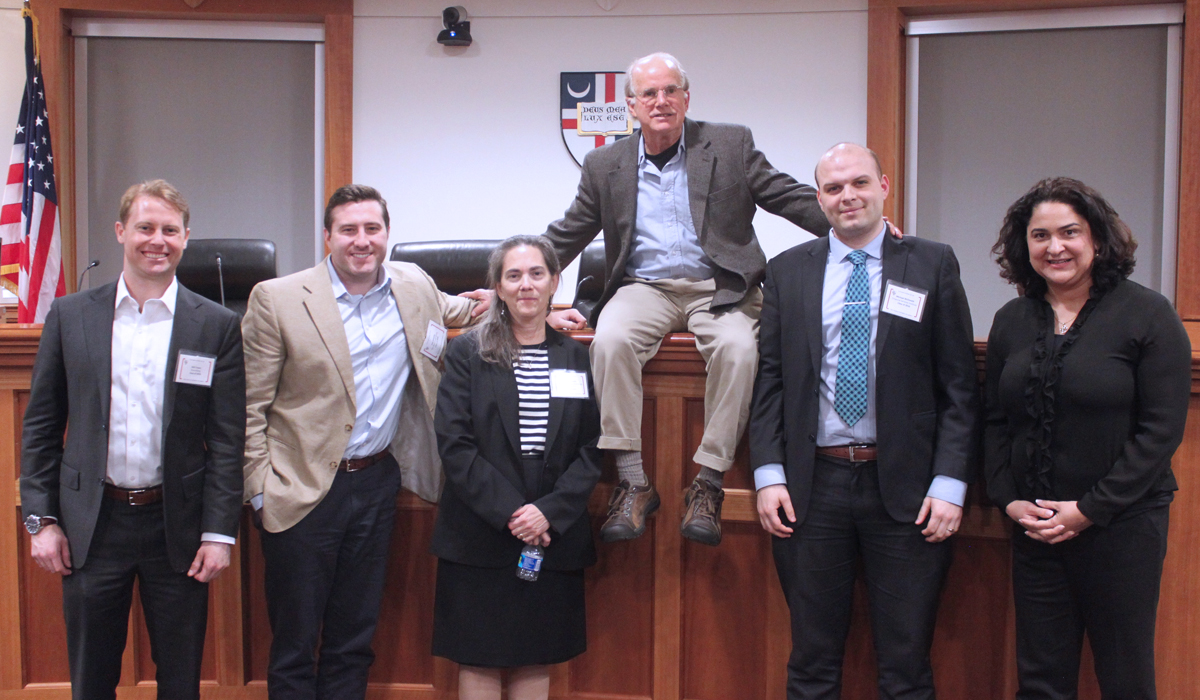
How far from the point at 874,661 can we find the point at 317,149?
165 inches

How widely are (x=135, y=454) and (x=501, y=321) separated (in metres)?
0.88

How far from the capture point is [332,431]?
87.0 inches

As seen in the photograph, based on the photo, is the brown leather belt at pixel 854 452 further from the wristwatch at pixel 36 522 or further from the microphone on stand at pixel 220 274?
the microphone on stand at pixel 220 274

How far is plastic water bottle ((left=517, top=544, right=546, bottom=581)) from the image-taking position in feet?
7.07

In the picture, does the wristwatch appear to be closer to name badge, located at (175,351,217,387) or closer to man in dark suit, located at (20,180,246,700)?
man in dark suit, located at (20,180,246,700)

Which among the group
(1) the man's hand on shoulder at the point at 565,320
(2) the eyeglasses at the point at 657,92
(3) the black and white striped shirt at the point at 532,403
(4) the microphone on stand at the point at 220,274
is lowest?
(3) the black and white striped shirt at the point at 532,403

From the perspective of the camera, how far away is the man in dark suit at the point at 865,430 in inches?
79.5

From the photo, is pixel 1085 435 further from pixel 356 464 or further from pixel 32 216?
pixel 32 216

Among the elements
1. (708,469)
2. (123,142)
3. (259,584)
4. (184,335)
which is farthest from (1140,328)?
(123,142)

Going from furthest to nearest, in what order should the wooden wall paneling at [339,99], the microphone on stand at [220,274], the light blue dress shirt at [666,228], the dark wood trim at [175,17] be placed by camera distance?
the wooden wall paneling at [339,99], the dark wood trim at [175,17], the microphone on stand at [220,274], the light blue dress shirt at [666,228]

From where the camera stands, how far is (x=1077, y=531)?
189 cm

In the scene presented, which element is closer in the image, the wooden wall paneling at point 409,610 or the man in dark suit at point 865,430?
the man in dark suit at point 865,430

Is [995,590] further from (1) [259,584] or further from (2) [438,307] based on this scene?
(1) [259,584]

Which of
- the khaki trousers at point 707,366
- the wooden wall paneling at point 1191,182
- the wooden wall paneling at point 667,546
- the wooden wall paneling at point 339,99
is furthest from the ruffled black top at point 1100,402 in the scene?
the wooden wall paneling at point 339,99
